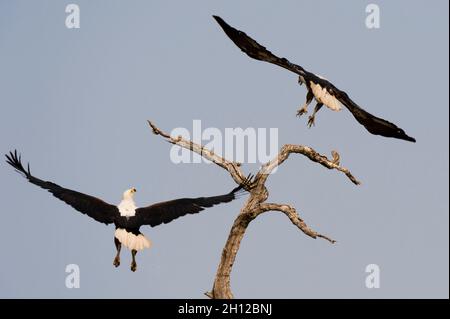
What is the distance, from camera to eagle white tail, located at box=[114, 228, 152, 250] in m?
27.7

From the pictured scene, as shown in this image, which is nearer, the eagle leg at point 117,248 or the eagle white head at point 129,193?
the eagle leg at point 117,248

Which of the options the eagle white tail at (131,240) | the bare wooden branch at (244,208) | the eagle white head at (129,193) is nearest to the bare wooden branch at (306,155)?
the bare wooden branch at (244,208)

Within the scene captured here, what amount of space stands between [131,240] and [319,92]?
11.5ft

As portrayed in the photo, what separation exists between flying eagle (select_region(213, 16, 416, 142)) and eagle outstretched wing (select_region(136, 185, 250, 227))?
2086mm

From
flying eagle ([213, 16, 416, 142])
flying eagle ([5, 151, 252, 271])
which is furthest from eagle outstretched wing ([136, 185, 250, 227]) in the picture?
flying eagle ([213, 16, 416, 142])

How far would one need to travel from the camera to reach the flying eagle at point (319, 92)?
93.0 ft

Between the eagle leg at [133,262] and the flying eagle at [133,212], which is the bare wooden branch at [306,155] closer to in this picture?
the flying eagle at [133,212]

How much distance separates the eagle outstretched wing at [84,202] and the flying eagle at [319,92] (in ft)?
9.75

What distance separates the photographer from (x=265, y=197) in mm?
27141

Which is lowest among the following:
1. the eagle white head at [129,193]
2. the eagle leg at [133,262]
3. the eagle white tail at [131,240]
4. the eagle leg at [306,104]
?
the eagle leg at [133,262]

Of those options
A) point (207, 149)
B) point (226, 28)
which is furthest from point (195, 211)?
point (226, 28)
